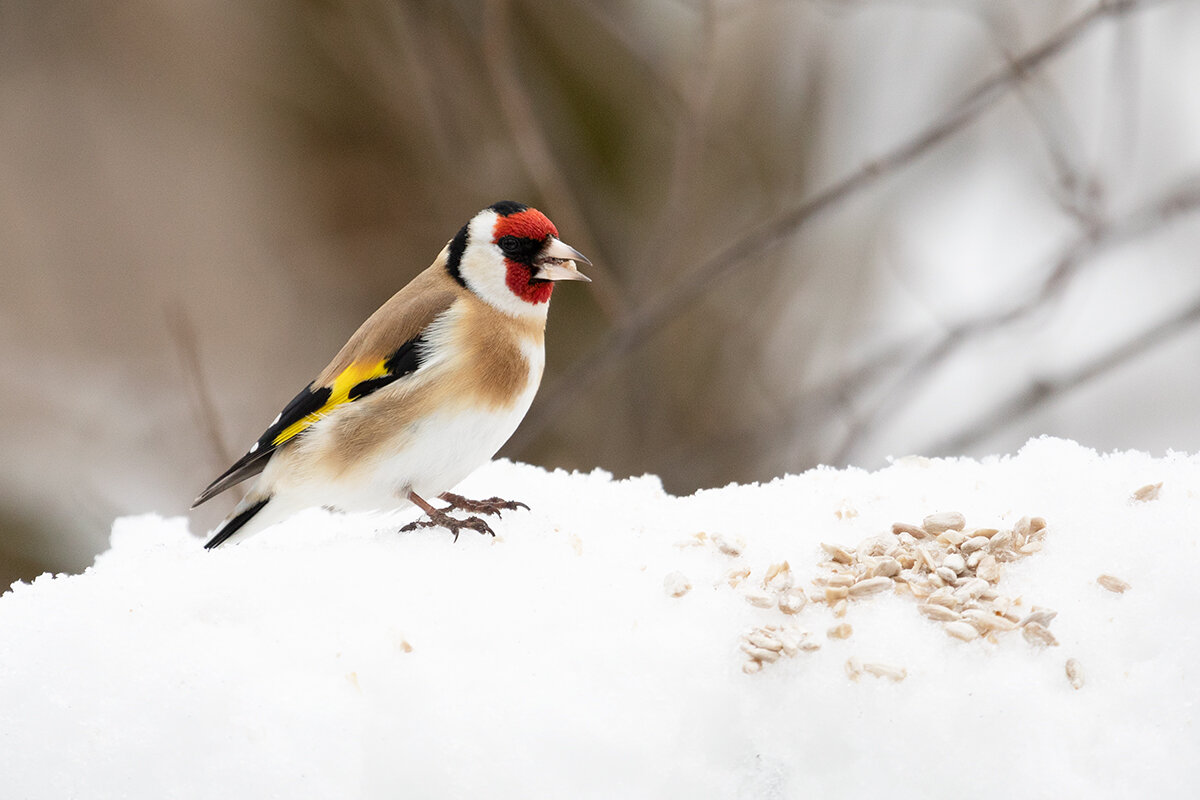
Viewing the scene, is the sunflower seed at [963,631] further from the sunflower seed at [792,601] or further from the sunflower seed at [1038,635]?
the sunflower seed at [792,601]

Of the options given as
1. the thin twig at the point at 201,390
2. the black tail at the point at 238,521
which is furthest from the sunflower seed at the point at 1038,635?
the thin twig at the point at 201,390

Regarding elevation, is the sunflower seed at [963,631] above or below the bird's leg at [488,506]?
below

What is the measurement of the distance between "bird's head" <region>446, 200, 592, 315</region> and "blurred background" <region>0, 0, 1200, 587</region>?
5.43 feet

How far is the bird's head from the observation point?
3117 millimetres

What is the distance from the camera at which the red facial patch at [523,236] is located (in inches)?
123

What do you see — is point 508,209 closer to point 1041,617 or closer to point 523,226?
point 523,226

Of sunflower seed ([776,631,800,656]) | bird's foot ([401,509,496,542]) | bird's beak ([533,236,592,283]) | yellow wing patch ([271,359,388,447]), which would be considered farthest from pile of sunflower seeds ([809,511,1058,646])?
yellow wing patch ([271,359,388,447])

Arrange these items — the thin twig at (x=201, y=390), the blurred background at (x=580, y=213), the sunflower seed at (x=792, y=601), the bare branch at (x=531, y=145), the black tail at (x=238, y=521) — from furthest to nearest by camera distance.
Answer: the blurred background at (x=580, y=213)
the bare branch at (x=531, y=145)
the thin twig at (x=201, y=390)
the black tail at (x=238, y=521)
the sunflower seed at (x=792, y=601)

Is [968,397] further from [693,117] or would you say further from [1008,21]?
[693,117]

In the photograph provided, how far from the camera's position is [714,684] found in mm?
1967

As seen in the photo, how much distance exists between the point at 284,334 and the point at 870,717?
447cm

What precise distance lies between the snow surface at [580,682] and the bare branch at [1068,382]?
1.49 metres

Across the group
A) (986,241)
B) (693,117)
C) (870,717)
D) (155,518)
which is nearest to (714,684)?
(870,717)

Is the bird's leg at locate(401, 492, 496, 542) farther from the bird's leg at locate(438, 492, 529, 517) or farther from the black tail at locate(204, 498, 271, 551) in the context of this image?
the black tail at locate(204, 498, 271, 551)
